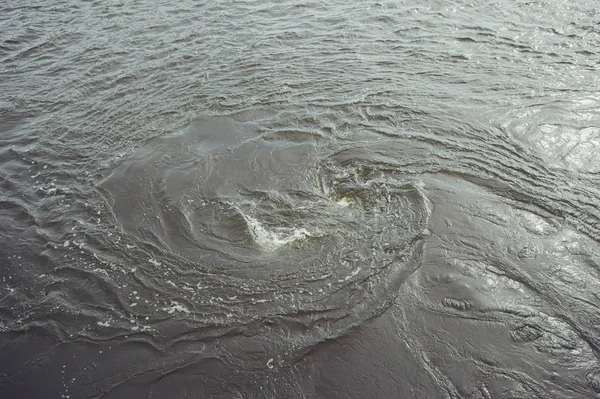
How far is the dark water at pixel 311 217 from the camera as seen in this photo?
435cm

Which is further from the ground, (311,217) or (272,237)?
(311,217)

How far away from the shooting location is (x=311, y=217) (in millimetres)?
5793

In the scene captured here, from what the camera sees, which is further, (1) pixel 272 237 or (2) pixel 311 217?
(2) pixel 311 217

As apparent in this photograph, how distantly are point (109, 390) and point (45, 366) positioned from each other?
33.1 inches

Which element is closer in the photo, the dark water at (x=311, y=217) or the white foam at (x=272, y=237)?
the dark water at (x=311, y=217)

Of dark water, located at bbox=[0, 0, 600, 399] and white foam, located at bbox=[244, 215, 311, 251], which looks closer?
dark water, located at bbox=[0, 0, 600, 399]

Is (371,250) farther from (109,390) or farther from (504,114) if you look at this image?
(504,114)

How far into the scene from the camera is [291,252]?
5402mm

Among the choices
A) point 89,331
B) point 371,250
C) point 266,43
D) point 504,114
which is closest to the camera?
point 89,331

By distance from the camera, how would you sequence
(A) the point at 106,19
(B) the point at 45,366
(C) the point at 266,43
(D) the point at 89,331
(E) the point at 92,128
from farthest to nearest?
(A) the point at 106,19
(C) the point at 266,43
(E) the point at 92,128
(D) the point at 89,331
(B) the point at 45,366

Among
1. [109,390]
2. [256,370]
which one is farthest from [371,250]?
[109,390]

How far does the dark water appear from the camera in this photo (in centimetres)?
435

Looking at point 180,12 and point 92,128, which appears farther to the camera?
point 180,12

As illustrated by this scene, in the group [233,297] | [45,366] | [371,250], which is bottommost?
[45,366]
